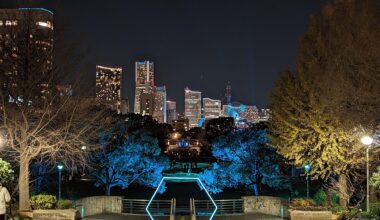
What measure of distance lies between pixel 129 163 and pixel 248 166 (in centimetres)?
1014

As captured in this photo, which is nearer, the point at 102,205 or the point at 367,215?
the point at 367,215

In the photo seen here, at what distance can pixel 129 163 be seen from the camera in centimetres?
4122

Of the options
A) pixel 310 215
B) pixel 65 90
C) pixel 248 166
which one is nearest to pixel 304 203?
pixel 310 215

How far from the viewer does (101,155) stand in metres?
40.9

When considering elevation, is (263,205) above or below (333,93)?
below

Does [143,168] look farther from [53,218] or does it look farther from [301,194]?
[53,218]

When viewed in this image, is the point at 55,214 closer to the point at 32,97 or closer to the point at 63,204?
the point at 63,204

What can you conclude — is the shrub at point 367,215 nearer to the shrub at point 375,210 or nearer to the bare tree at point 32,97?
the shrub at point 375,210

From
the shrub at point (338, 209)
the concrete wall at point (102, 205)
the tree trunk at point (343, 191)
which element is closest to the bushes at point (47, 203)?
the concrete wall at point (102, 205)

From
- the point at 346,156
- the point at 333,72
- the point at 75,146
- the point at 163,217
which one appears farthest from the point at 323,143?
the point at 75,146

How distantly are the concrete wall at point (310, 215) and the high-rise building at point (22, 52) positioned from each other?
12079mm

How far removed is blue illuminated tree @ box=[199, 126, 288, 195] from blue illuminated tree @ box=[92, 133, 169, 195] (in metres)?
4.88

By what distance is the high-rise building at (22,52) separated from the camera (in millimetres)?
21891

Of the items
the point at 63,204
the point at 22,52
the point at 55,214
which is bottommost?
the point at 55,214
